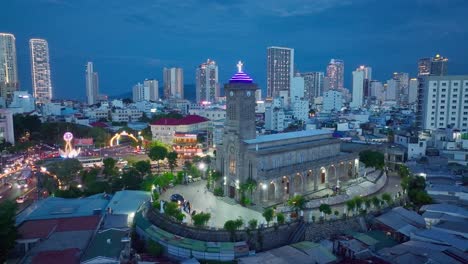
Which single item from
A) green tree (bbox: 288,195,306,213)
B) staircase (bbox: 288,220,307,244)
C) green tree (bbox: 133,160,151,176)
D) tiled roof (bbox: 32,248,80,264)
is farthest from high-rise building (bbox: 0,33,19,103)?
staircase (bbox: 288,220,307,244)

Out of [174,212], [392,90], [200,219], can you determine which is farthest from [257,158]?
[392,90]

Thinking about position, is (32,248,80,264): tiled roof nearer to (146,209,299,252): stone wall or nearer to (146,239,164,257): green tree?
(146,239,164,257): green tree

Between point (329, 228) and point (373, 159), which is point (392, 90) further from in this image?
point (329, 228)

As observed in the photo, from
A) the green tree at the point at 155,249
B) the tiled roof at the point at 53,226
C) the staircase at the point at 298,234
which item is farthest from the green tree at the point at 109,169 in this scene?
the staircase at the point at 298,234

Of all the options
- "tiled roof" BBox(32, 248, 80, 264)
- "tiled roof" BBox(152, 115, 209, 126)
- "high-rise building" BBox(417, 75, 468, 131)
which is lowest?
"tiled roof" BBox(32, 248, 80, 264)

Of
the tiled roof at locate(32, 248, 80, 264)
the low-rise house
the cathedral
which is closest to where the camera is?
the tiled roof at locate(32, 248, 80, 264)

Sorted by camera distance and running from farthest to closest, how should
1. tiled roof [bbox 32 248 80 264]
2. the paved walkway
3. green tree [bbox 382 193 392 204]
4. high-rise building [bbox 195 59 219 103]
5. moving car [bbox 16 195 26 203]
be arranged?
A: high-rise building [bbox 195 59 219 103] → moving car [bbox 16 195 26 203] → green tree [bbox 382 193 392 204] → the paved walkway → tiled roof [bbox 32 248 80 264]

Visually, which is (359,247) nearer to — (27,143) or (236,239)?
(236,239)

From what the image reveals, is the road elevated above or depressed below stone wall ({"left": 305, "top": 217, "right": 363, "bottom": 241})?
below

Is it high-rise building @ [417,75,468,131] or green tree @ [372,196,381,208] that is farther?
high-rise building @ [417,75,468,131]
